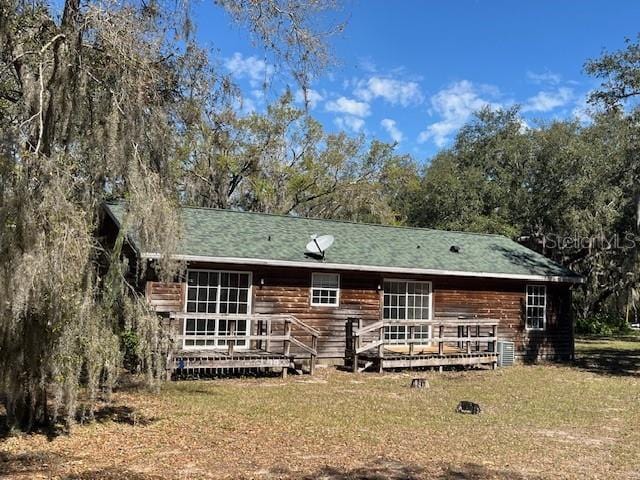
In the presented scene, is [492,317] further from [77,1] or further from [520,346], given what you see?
[77,1]

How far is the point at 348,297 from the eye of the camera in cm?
1585

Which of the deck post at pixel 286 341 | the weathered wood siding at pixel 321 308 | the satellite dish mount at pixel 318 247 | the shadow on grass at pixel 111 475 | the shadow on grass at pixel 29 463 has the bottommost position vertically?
the shadow on grass at pixel 111 475

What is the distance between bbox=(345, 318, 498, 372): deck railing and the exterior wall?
1.24 ft

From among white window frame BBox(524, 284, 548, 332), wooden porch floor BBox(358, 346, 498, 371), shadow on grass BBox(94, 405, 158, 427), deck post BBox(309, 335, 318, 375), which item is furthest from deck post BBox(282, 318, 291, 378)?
white window frame BBox(524, 284, 548, 332)

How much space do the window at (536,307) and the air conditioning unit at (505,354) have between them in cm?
145

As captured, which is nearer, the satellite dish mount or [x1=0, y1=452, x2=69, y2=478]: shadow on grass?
[x1=0, y1=452, x2=69, y2=478]: shadow on grass

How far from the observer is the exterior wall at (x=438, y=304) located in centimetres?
1502

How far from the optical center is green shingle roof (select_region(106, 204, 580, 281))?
14773mm

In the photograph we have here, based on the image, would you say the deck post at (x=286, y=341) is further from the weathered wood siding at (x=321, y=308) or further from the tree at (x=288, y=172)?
the tree at (x=288, y=172)

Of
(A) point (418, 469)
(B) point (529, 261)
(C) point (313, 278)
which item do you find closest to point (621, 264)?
(B) point (529, 261)

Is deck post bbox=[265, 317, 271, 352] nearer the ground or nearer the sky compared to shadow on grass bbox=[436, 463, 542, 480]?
nearer the sky

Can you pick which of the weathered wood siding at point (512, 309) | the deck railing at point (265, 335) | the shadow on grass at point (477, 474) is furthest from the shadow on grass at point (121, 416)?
the weathered wood siding at point (512, 309)

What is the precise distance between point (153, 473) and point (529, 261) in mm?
15267

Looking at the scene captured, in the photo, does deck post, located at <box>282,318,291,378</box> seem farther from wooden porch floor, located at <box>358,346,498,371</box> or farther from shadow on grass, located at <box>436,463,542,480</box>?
shadow on grass, located at <box>436,463,542,480</box>
